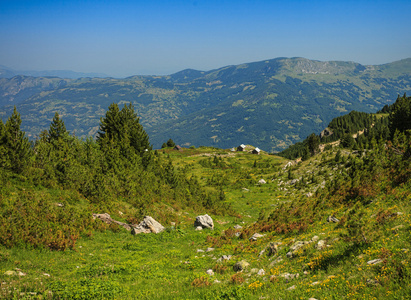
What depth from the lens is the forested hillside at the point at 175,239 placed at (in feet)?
28.0

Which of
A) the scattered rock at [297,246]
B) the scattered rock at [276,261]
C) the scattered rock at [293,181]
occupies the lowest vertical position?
the scattered rock at [293,181]

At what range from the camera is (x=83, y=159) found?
28.8 meters

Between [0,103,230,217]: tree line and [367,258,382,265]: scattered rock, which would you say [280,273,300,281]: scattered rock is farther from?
[0,103,230,217]: tree line

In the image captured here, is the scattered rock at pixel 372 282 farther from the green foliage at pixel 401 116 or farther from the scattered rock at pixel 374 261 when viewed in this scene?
the green foliage at pixel 401 116

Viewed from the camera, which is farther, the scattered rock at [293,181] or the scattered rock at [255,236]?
the scattered rock at [293,181]

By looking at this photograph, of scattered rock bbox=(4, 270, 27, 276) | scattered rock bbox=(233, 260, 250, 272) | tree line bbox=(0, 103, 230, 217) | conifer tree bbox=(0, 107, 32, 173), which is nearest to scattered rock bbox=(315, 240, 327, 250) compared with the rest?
scattered rock bbox=(233, 260, 250, 272)

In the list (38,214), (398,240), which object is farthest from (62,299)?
(398,240)

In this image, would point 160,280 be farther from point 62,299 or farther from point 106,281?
point 62,299

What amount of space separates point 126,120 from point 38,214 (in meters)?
29.1

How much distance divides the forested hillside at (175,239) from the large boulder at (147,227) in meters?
0.42

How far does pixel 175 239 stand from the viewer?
20.3 metres

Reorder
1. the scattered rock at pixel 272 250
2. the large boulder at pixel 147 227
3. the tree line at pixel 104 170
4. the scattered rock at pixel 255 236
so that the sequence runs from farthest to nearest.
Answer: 1. the tree line at pixel 104 170
2. the large boulder at pixel 147 227
3. the scattered rock at pixel 255 236
4. the scattered rock at pixel 272 250

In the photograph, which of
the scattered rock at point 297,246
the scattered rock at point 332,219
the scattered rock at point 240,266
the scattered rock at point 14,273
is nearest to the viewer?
the scattered rock at point 14,273

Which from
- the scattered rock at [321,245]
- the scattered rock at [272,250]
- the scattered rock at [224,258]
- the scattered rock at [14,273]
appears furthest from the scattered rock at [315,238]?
the scattered rock at [14,273]
